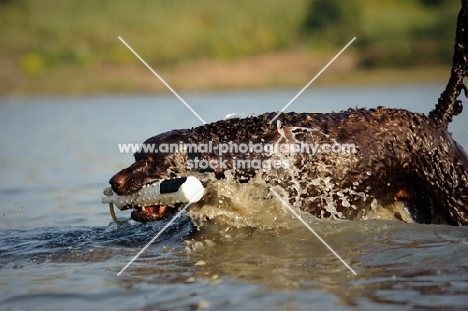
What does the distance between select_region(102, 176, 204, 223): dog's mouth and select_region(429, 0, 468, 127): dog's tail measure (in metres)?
2.12

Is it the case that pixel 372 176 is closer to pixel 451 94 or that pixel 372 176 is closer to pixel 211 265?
pixel 451 94

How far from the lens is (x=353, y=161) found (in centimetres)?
664

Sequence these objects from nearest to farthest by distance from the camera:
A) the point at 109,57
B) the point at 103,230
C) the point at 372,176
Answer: the point at 372,176 < the point at 103,230 < the point at 109,57

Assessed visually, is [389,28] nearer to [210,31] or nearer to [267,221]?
[210,31]

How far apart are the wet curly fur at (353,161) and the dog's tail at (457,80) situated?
0.08 meters

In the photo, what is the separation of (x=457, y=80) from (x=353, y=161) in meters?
1.20

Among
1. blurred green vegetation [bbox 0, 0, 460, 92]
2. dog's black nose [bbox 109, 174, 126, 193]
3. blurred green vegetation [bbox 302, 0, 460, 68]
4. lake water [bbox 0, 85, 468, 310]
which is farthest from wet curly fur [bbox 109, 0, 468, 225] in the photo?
blurred green vegetation [bbox 302, 0, 460, 68]

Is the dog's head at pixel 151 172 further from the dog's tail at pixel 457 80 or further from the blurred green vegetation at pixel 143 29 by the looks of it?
the blurred green vegetation at pixel 143 29

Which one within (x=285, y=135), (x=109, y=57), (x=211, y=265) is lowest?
(x=211, y=265)

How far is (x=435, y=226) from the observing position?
686 cm

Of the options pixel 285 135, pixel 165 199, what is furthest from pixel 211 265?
pixel 285 135

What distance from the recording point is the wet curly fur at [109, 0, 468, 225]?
6633 mm

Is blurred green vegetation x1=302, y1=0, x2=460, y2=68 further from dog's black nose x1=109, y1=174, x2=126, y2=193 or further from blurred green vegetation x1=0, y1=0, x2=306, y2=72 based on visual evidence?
dog's black nose x1=109, y1=174, x2=126, y2=193

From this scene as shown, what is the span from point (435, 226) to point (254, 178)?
61.6 inches
